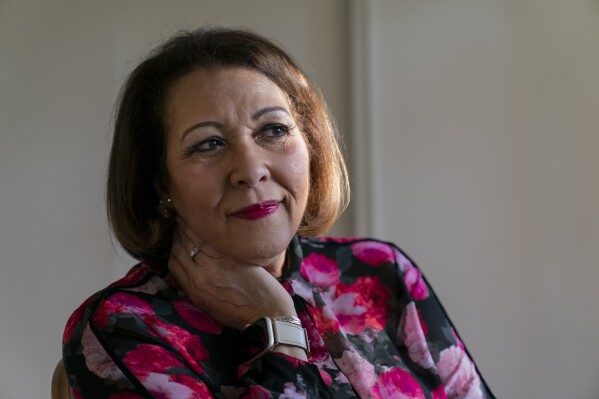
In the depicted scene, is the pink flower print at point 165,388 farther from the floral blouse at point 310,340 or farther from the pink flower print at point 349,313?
the pink flower print at point 349,313

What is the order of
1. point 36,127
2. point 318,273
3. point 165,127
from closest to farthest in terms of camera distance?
point 165,127 → point 318,273 → point 36,127

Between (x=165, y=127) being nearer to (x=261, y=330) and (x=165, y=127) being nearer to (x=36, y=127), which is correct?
(x=261, y=330)

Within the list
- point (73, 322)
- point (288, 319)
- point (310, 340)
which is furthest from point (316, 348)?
point (73, 322)

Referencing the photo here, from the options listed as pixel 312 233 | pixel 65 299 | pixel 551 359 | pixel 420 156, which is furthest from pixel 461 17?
pixel 65 299

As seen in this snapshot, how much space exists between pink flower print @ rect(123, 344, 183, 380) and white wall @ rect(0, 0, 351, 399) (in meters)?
0.99

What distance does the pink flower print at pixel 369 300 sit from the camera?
1.50m

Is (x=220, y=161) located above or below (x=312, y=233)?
above

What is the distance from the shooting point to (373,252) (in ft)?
5.35

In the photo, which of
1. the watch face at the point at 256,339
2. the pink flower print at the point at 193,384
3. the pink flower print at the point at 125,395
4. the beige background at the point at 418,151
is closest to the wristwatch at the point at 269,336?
the watch face at the point at 256,339

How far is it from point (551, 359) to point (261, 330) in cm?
118

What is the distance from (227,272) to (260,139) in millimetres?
255

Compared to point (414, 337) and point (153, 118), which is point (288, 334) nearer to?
point (414, 337)

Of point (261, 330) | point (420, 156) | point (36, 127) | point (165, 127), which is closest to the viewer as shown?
point (261, 330)

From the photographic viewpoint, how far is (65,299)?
2.05m
